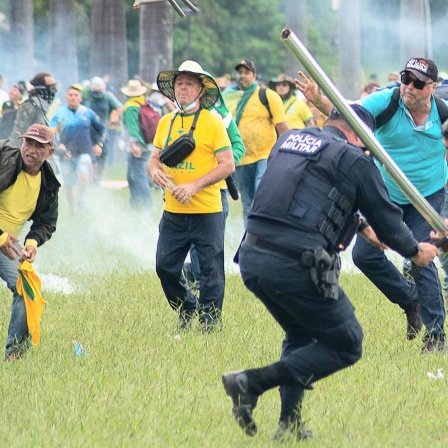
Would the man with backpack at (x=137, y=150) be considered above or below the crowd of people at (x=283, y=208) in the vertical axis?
below

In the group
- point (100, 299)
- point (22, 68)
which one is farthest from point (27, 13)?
point (100, 299)

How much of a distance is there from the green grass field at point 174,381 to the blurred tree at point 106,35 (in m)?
22.7

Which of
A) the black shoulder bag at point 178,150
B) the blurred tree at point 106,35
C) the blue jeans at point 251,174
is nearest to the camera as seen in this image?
the black shoulder bag at point 178,150

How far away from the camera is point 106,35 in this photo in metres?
33.2

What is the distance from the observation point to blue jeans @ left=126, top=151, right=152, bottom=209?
1761cm

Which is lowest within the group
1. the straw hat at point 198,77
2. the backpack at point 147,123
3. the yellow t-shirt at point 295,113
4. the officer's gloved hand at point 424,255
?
the backpack at point 147,123

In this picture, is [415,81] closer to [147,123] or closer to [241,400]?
[241,400]

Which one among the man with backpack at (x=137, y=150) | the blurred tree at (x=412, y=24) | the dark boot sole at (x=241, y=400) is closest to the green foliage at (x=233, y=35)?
the blurred tree at (x=412, y=24)

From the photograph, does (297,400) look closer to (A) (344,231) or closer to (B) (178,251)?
(A) (344,231)

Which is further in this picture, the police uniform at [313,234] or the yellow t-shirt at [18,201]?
the yellow t-shirt at [18,201]

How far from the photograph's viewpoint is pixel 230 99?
1350 centimetres

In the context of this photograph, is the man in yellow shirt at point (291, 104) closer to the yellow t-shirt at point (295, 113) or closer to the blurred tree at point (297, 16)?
the yellow t-shirt at point (295, 113)

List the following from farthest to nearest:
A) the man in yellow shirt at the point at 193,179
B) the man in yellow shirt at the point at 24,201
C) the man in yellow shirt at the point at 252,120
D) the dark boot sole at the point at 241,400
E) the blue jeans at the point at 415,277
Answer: the man in yellow shirt at the point at 252,120 → the man in yellow shirt at the point at 193,179 → the blue jeans at the point at 415,277 → the man in yellow shirt at the point at 24,201 → the dark boot sole at the point at 241,400

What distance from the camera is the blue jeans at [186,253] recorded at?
28.8 ft
